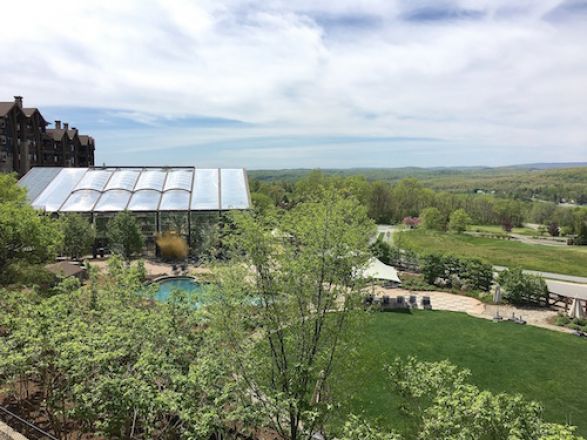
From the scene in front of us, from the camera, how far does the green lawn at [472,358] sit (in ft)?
28.8

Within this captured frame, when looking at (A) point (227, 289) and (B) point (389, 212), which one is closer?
(A) point (227, 289)

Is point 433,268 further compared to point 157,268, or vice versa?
point 157,268

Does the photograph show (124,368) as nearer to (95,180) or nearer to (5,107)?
(95,180)

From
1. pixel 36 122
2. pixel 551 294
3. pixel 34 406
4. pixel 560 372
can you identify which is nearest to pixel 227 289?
pixel 34 406

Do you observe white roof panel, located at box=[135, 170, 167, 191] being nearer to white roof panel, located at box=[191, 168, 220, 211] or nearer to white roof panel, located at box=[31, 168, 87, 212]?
white roof panel, located at box=[191, 168, 220, 211]

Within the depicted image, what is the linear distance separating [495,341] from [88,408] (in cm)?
1591

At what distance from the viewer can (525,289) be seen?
73.6 feet

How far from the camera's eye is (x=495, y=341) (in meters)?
16.9

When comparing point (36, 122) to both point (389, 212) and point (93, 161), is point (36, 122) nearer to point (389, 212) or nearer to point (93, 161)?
point (93, 161)

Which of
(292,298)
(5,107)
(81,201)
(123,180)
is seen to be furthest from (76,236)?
(5,107)

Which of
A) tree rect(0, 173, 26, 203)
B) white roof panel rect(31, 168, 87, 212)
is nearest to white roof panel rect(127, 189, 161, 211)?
white roof panel rect(31, 168, 87, 212)

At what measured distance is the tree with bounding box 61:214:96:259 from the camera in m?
27.4

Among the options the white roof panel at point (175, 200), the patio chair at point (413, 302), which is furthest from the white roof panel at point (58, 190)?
the patio chair at point (413, 302)

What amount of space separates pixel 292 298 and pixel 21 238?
10550mm
